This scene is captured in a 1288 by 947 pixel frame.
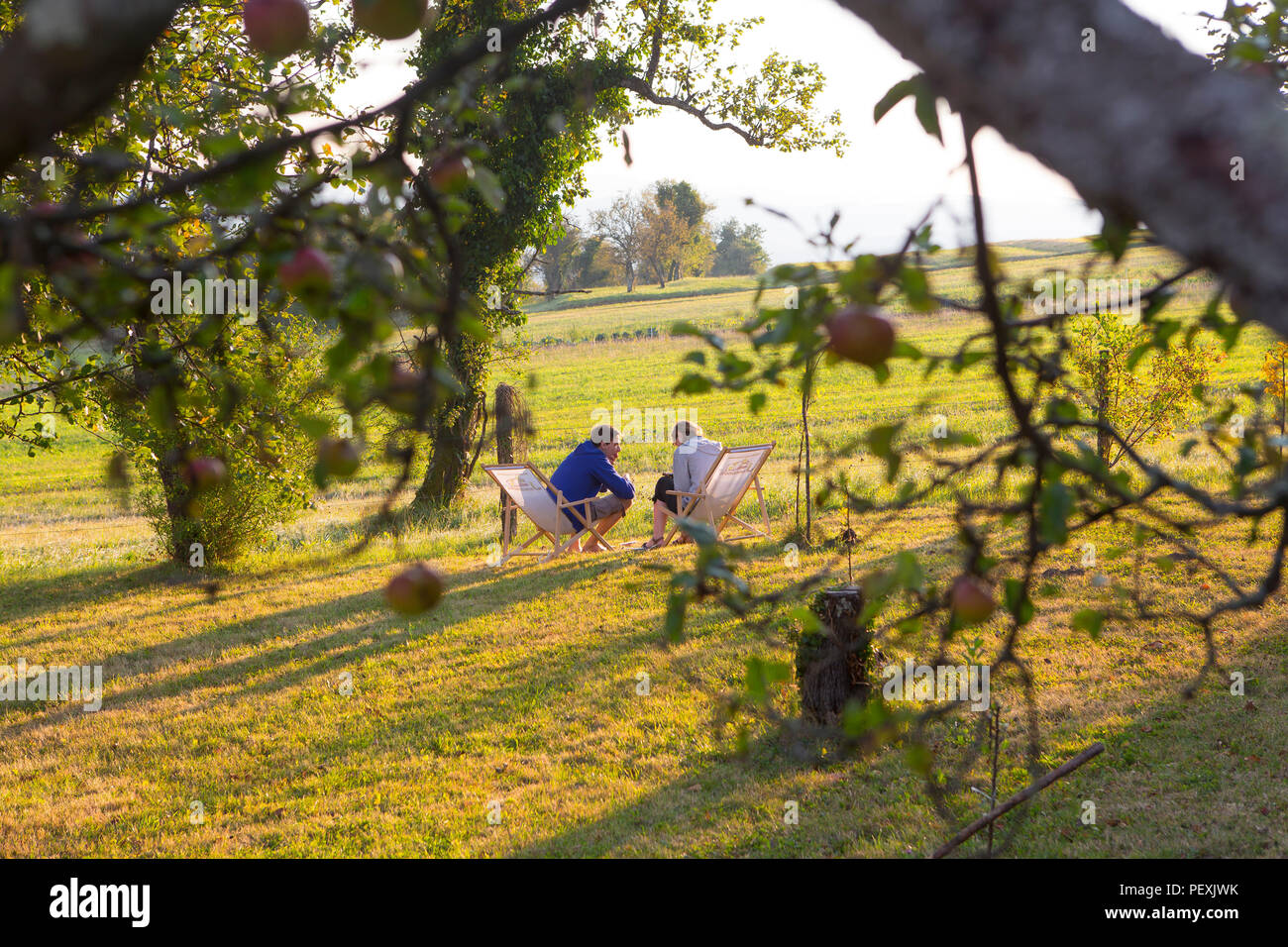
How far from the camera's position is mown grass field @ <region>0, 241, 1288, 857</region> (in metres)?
3.63

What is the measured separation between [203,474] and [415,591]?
0.51 meters

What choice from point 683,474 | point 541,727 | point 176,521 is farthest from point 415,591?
point 176,521

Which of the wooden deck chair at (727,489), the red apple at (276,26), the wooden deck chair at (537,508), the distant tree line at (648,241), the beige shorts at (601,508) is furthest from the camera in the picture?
the distant tree line at (648,241)

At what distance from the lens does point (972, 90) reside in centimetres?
91

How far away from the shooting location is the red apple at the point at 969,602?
125 cm

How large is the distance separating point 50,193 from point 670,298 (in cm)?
5278

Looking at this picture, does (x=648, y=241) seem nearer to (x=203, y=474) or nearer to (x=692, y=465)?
(x=692, y=465)

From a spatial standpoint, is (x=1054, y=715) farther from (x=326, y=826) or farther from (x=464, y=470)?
(x=464, y=470)

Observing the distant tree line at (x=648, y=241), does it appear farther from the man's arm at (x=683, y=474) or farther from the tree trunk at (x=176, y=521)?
the man's arm at (x=683, y=474)

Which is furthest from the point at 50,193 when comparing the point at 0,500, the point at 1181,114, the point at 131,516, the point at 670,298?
the point at 670,298

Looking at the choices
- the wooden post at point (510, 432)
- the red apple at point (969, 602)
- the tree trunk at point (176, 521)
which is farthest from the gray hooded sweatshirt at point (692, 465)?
the red apple at point (969, 602)

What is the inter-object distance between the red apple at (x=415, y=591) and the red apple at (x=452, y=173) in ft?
1.64

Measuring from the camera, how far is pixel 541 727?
15.8ft

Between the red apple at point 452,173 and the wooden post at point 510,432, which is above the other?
the red apple at point 452,173
